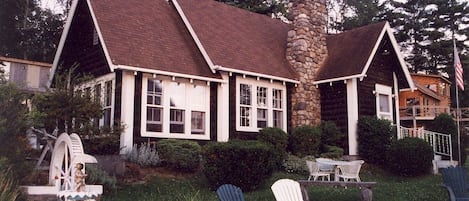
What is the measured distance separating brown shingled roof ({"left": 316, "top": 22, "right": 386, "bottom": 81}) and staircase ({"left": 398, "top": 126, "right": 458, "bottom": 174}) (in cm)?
358

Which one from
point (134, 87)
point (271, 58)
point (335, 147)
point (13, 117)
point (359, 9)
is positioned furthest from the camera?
point (359, 9)

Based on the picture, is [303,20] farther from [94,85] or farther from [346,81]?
[94,85]

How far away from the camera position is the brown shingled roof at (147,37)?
47.3 feet

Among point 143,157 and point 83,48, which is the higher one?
point 83,48

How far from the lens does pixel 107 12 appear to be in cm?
1562

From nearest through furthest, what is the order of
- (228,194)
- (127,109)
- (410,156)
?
(228,194) < (127,109) < (410,156)

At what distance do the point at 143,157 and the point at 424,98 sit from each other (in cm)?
2849

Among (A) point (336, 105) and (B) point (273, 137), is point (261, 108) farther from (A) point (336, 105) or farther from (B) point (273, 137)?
(A) point (336, 105)

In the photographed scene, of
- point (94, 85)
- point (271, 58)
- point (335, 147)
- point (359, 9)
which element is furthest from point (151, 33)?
point (359, 9)

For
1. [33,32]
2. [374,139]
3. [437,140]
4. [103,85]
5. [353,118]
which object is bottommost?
[437,140]

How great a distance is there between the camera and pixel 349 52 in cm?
Answer: 1898

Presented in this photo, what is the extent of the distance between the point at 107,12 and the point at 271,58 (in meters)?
6.58

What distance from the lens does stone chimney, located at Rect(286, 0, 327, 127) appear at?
18219mm

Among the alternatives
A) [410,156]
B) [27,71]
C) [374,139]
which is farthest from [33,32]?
[410,156]
